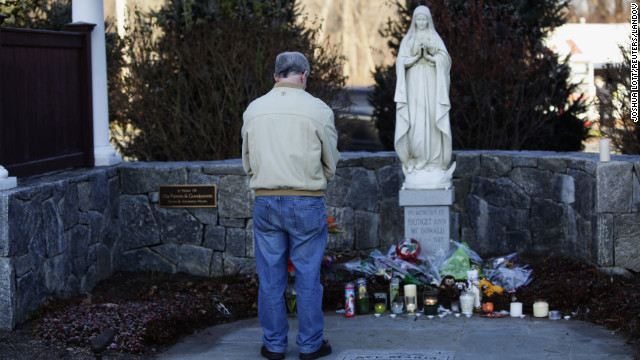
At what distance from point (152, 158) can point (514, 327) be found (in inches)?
203

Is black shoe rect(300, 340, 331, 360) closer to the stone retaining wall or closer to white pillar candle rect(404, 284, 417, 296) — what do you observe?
white pillar candle rect(404, 284, 417, 296)

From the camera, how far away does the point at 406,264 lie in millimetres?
6820

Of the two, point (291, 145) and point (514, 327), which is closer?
point (291, 145)

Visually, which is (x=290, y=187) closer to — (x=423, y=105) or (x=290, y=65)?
(x=290, y=65)

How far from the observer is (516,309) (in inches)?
237

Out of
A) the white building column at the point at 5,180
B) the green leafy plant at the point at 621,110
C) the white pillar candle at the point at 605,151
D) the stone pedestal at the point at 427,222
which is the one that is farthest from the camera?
the green leafy plant at the point at 621,110

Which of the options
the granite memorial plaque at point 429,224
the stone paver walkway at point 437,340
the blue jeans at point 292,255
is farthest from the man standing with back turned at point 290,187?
the granite memorial plaque at point 429,224

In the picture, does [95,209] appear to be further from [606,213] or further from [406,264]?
[606,213]

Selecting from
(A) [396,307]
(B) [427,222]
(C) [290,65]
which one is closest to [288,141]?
(C) [290,65]

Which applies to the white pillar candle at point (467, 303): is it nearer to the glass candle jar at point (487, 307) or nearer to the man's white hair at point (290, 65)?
the glass candle jar at point (487, 307)

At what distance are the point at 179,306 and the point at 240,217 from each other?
1.55 meters

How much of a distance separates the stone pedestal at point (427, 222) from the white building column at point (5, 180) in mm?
3275

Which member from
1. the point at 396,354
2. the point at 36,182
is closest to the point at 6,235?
the point at 36,182

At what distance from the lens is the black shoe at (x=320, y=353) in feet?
16.3
